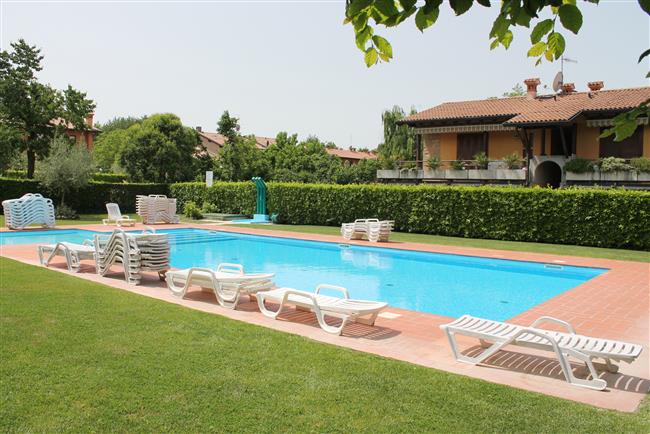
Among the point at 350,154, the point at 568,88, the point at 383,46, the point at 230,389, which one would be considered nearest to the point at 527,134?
the point at 568,88

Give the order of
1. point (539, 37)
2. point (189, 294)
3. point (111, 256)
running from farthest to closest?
point (111, 256) < point (189, 294) < point (539, 37)

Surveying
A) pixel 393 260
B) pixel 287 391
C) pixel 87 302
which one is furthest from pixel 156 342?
pixel 393 260

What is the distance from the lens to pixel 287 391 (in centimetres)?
452

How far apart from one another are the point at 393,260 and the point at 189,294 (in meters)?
8.25

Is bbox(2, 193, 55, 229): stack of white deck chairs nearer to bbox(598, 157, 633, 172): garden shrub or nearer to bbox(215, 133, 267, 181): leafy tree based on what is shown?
bbox(215, 133, 267, 181): leafy tree

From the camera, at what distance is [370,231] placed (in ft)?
63.6

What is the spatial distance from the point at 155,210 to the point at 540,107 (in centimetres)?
2015

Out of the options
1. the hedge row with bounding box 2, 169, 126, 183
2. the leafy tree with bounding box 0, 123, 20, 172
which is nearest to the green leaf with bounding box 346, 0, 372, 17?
the leafy tree with bounding box 0, 123, 20, 172

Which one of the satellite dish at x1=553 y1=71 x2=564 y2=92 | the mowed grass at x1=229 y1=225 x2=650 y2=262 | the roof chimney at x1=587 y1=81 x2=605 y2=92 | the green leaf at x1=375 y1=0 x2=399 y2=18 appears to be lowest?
the mowed grass at x1=229 y1=225 x2=650 y2=262

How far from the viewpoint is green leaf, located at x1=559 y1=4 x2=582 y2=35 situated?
1709mm

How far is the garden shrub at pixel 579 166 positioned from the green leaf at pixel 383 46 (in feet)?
82.3

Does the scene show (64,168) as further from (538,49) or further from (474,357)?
(538,49)

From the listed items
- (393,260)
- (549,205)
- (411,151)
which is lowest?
(393,260)

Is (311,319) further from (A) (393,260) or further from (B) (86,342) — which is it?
(A) (393,260)
